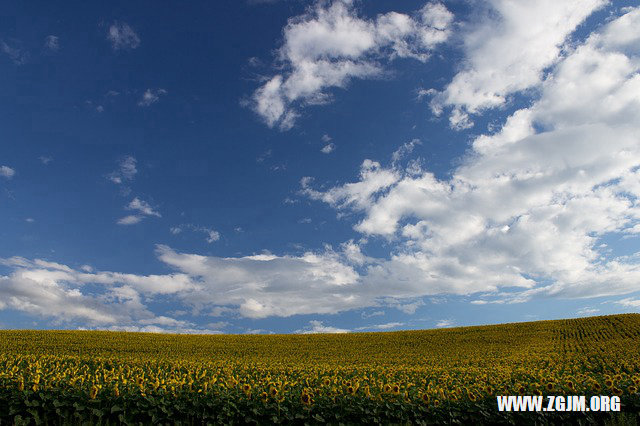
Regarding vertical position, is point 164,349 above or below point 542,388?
below

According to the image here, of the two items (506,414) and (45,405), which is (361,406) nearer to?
(506,414)

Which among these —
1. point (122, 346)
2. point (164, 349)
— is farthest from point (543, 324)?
point (122, 346)

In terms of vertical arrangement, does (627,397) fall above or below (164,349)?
above

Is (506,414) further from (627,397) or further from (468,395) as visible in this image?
(627,397)

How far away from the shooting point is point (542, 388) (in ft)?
37.8

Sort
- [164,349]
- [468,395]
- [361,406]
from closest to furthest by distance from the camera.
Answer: [361,406] → [468,395] → [164,349]

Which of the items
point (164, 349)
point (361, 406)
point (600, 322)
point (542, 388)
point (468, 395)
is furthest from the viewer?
point (600, 322)

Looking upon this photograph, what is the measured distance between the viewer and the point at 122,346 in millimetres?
40938

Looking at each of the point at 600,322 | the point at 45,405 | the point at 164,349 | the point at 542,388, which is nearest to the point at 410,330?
the point at 600,322

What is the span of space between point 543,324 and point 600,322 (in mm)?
7514

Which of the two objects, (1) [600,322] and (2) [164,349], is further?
(1) [600,322]

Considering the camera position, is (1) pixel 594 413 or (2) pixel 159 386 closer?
(1) pixel 594 413

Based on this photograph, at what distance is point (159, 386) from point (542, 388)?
34.6 ft

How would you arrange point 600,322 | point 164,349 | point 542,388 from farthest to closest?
point 600,322 → point 164,349 → point 542,388
